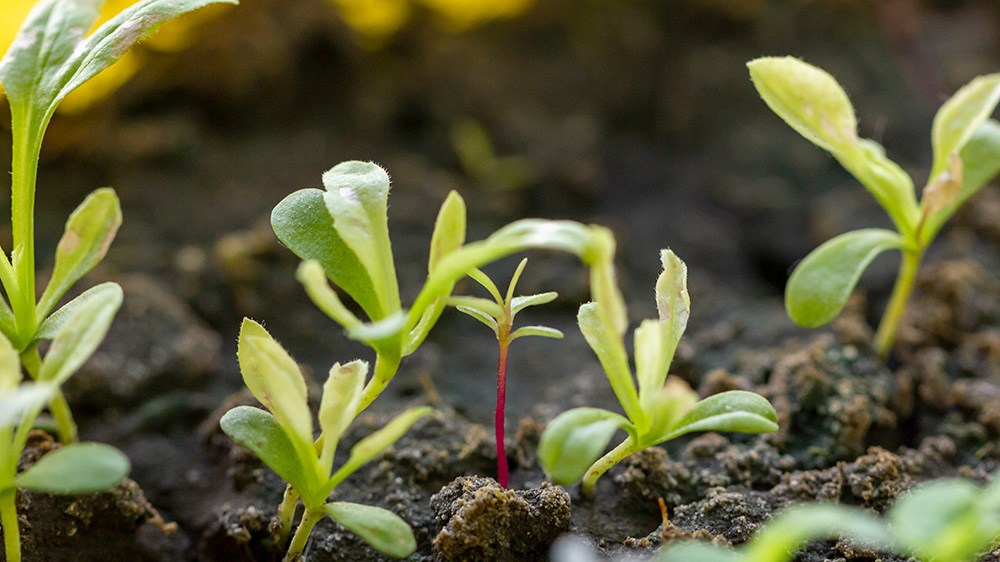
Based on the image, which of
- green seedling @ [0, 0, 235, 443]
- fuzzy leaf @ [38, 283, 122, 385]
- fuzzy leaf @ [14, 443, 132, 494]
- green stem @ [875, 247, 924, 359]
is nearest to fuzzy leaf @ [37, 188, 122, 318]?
green seedling @ [0, 0, 235, 443]

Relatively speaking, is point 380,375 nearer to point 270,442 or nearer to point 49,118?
point 270,442

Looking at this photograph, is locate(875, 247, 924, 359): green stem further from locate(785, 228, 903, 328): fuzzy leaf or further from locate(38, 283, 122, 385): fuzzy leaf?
locate(38, 283, 122, 385): fuzzy leaf

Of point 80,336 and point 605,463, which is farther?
point 605,463

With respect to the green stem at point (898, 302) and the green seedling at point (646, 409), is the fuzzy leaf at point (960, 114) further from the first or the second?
the green seedling at point (646, 409)

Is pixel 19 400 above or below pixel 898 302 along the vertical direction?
above

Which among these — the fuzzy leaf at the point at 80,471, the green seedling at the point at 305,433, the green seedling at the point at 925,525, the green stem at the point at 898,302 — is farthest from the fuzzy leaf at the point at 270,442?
the green stem at the point at 898,302

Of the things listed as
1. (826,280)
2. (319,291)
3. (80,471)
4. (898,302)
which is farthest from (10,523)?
(898,302)
